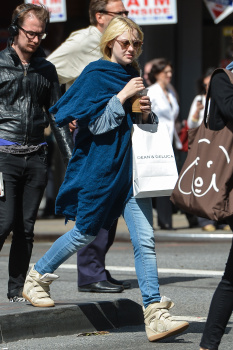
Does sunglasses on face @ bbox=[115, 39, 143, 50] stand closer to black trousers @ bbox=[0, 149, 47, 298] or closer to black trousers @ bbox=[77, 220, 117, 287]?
black trousers @ bbox=[0, 149, 47, 298]

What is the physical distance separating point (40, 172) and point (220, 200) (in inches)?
84.5

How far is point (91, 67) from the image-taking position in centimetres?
607

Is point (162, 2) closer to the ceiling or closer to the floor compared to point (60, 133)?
closer to the ceiling

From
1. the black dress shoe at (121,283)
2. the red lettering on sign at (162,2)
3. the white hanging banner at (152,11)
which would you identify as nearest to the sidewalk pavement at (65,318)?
the black dress shoe at (121,283)

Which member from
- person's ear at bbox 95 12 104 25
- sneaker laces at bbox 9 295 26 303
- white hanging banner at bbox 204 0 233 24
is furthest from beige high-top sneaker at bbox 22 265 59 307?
white hanging banner at bbox 204 0 233 24

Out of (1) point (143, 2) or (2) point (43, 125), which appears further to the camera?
(1) point (143, 2)

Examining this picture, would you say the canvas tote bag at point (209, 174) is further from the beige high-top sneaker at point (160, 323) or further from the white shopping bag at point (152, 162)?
the beige high-top sneaker at point (160, 323)

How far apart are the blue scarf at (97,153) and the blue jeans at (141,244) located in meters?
0.09

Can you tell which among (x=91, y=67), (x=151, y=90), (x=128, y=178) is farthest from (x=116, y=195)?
(x=151, y=90)

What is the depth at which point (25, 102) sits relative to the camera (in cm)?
669

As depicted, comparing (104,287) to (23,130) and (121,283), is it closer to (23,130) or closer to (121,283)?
(121,283)

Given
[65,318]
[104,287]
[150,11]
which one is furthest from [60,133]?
[150,11]

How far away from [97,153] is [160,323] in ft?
3.58

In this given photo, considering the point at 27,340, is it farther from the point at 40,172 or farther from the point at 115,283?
the point at 115,283
